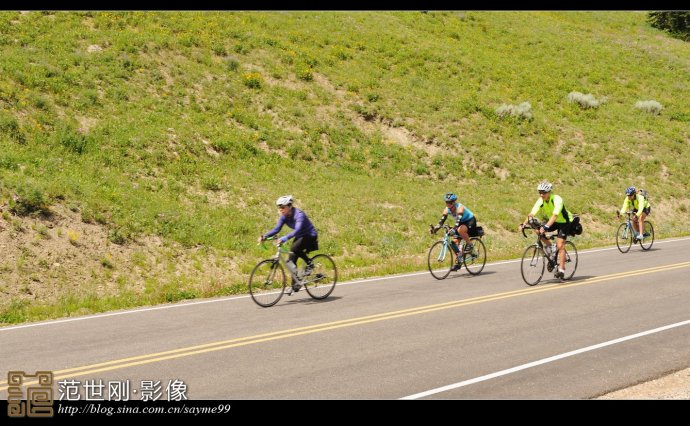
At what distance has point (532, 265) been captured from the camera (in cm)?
1530

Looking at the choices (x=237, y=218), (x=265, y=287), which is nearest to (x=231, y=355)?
(x=265, y=287)

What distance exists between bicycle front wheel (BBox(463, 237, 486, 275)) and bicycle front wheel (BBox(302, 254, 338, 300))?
186 inches

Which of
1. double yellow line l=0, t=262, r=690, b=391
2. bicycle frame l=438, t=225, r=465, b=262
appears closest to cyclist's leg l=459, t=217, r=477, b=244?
bicycle frame l=438, t=225, r=465, b=262

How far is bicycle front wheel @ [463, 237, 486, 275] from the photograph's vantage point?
17219 millimetres

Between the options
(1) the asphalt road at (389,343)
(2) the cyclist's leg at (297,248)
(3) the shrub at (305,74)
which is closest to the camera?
(1) the asphalt road at (389,343)

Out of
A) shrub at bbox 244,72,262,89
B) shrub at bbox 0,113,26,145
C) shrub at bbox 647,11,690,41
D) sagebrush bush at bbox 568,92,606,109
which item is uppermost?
shrub at bbox 647,11,690,41

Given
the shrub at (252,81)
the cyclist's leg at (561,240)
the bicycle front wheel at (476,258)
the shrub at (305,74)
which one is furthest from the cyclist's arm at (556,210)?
the shrub at (305,74)

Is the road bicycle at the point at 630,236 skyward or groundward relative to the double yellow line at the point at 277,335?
skyward

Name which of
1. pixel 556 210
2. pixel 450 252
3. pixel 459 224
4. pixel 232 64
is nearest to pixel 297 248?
pixel 450 252

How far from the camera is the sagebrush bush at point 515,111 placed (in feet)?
A: 126

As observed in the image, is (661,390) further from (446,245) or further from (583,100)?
(583,100)

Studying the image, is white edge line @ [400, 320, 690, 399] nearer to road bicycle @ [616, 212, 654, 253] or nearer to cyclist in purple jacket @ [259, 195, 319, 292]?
cyclist in purple jacket @ [259, 195, 319, 292]

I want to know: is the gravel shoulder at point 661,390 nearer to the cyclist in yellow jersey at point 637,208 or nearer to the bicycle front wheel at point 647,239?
the cyclist in yellow jersey at point 637,208

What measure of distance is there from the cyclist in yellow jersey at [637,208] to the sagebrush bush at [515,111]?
16909mm
